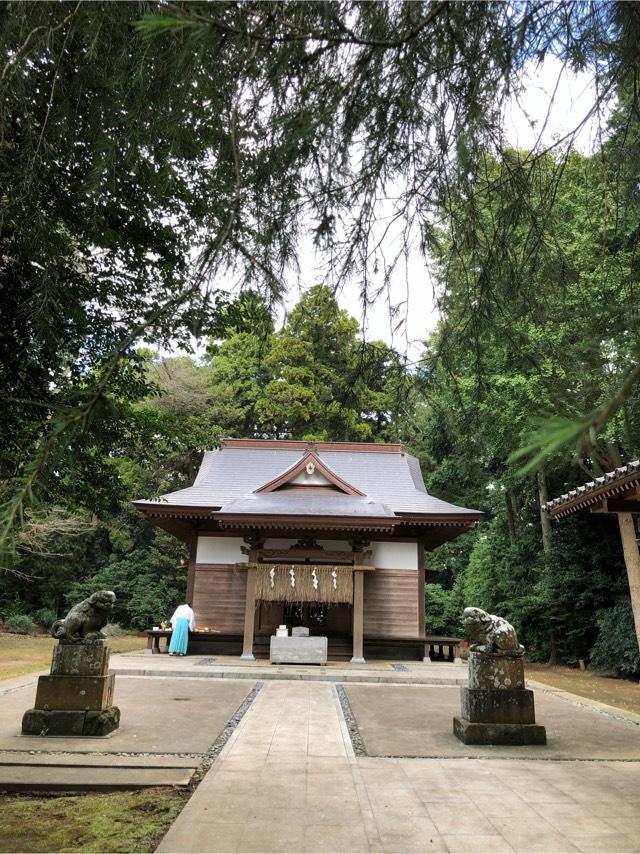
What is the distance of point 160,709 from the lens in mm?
6109

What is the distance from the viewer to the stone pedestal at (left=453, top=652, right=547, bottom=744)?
4754 mm

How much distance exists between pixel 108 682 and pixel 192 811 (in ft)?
7.72

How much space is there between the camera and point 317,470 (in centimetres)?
1327

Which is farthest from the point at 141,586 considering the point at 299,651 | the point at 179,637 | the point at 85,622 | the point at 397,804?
the point at 397,804

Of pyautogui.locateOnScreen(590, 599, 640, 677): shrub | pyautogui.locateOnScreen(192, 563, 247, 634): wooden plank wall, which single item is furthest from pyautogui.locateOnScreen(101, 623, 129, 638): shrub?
pyautogui.locateOnScreen(590, 599, 640, 677): shrub

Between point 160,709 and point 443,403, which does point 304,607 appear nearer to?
point 160,709

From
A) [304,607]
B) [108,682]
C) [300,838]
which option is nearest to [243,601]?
[304,607]

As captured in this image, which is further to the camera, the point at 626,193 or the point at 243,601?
the point at 243,601

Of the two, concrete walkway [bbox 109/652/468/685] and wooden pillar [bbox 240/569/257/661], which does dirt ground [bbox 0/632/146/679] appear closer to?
concrete walkway [bbox 109/652/468/685]

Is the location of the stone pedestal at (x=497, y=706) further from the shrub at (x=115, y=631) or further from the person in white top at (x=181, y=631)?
the shrub at (x=115, y=631)

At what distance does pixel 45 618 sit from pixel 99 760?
17915 mm

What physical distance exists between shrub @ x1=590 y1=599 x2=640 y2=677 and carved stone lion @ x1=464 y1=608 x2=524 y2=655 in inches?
311

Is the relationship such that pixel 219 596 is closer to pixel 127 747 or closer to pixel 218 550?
pixel 218 550

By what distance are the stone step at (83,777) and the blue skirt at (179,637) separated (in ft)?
24.8
